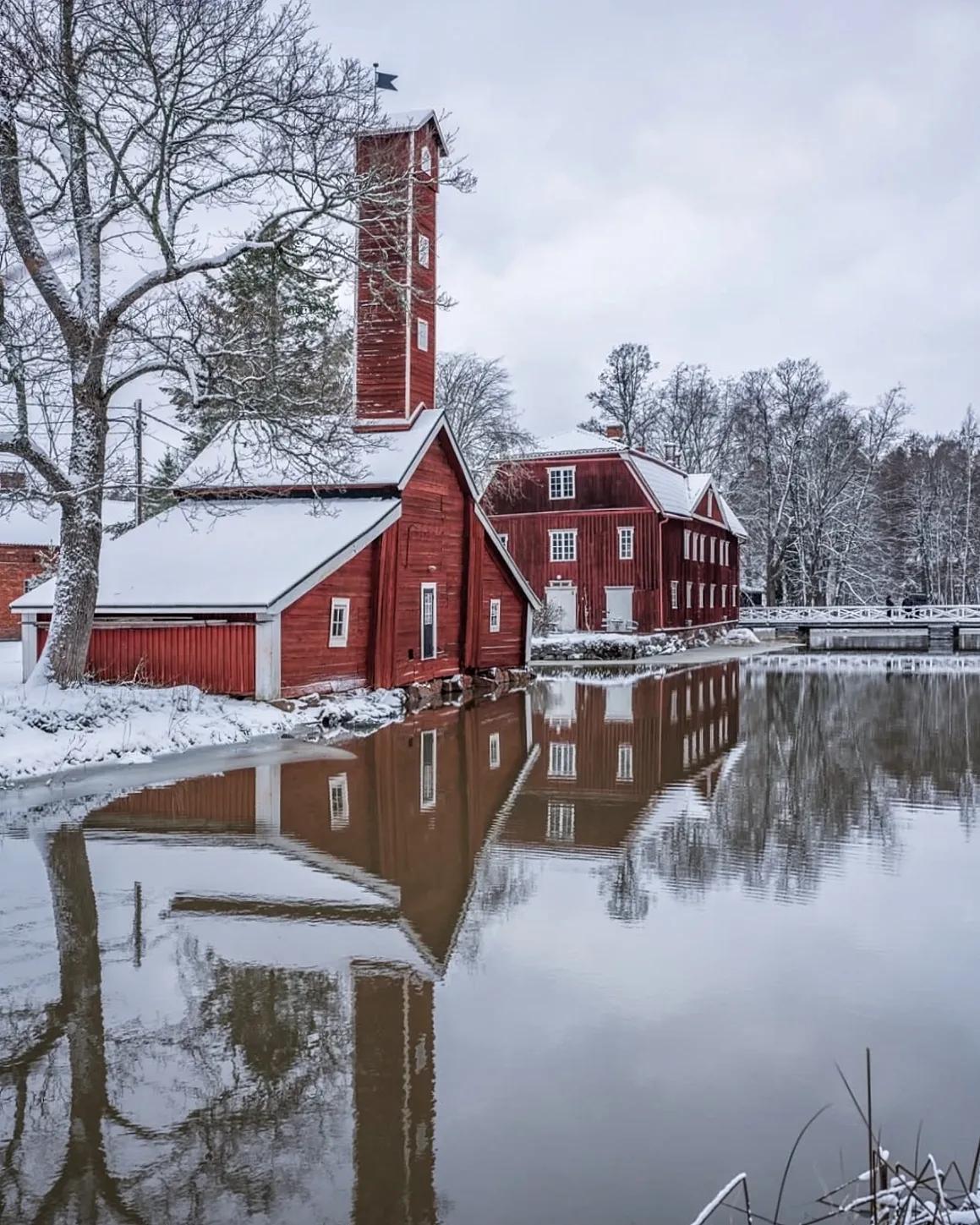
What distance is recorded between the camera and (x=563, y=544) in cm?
4147

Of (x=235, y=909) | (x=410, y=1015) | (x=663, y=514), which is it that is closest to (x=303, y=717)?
(x=235, y=909)

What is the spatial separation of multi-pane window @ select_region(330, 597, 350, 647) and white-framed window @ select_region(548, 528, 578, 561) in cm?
2116

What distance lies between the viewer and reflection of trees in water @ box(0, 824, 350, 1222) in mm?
4098

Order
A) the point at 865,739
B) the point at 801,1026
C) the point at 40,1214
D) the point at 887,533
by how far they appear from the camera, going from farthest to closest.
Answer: the point at 887,533 < the point at 865,739 < the point at 801,1026 < the point at 40,1214

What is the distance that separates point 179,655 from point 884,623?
120 ft

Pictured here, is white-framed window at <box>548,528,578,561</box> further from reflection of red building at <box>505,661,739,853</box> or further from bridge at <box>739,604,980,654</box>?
reflection of red building at <box>505,661,739,853</box>

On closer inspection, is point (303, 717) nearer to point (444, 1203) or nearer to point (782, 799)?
point (782, 799)

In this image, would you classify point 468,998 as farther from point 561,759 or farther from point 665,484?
point 665,484

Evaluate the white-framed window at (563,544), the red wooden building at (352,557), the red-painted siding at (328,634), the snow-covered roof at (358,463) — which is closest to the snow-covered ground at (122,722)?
the red-painted siding at (328,634)

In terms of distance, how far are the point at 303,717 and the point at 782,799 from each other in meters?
9.01

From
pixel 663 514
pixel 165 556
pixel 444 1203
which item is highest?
pixel 663 514

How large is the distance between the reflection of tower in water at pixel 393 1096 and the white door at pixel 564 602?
35126mm

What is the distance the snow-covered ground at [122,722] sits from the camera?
534 inches

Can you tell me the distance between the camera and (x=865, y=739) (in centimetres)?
1719
